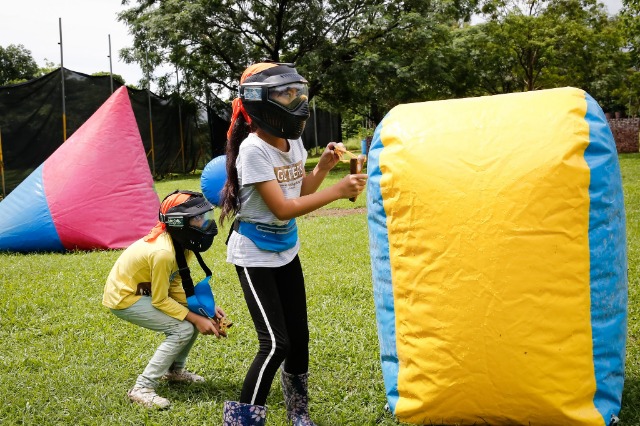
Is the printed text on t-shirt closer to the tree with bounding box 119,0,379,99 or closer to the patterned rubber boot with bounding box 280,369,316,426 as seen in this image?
the patterned rubber boot with bounding box 280,369,316,426

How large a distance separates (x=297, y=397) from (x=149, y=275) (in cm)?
120

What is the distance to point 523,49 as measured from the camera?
2894cm

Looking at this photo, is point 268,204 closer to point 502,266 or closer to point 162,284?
point 502,266

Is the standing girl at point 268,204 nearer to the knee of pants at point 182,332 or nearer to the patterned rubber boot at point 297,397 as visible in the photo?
the patterned rubber boot at point 297,397

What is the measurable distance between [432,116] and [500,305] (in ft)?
3.06

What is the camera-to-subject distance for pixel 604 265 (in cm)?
282

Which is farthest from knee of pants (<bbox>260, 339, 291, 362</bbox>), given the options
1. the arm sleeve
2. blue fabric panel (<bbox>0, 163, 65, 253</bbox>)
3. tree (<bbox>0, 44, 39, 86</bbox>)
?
tree (<bbox>0, 44, 39, 86</bbox>)

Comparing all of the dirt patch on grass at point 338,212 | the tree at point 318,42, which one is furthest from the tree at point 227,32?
the dirt patch on grass at point 338,212

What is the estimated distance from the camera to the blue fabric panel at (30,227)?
8602 millimetres

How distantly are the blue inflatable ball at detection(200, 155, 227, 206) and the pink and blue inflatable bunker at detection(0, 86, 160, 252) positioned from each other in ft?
15.7

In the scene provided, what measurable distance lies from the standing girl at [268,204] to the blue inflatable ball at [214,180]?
112 centimetres

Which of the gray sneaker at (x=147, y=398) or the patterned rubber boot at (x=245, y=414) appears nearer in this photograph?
the patterned rubber boot at (x=245, y=414)

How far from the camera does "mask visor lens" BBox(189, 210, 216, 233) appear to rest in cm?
380

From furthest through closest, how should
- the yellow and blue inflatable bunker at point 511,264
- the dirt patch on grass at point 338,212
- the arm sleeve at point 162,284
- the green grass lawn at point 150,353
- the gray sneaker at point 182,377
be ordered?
the dirt patch on grass at point 338,212 < the gray sneaker at point 182,377 < the arm sleeve at point 162,284 < the green grass lawn at point 150,353 < the yellow and blue inflatable bunker at point 511,264
